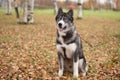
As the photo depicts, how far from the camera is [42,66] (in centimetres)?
964

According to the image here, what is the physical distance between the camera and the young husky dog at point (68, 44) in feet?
25.1

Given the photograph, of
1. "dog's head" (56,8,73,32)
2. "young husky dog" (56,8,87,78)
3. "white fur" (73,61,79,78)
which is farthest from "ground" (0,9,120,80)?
"dog's head" (56,8,73,32)

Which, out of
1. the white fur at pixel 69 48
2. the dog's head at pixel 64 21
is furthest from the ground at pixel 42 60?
the dog's head at pixel 64 21

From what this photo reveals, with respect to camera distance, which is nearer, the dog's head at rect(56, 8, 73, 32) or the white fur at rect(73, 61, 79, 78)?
the dog's head at rect(56, 8, 73, 32)

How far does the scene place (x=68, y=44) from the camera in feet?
25.9

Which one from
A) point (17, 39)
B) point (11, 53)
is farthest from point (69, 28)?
point (17, 39)

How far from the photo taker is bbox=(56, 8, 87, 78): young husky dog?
7648mm

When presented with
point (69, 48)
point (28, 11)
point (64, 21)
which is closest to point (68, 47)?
point (69, 48)

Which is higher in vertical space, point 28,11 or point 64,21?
point 64,21

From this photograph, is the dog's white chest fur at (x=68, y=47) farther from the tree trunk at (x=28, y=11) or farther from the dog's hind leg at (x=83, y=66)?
the tree trunk at (x=28, y=11)

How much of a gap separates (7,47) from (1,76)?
182 inches

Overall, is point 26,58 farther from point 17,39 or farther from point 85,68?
point 17,39

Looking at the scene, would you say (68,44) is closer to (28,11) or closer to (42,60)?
(42,60)

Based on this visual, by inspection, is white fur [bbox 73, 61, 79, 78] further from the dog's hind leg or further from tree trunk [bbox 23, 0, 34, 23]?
tree trunk [bbox 23, 0, 34, 23]
